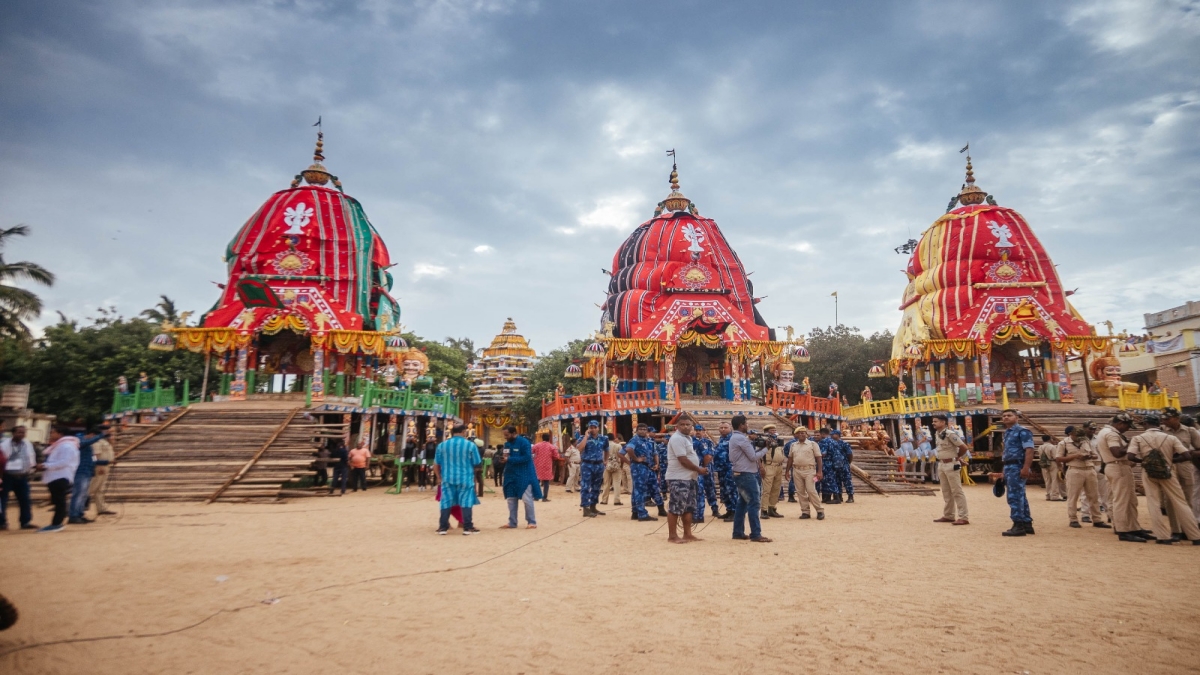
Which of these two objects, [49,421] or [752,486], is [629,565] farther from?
[49,421]

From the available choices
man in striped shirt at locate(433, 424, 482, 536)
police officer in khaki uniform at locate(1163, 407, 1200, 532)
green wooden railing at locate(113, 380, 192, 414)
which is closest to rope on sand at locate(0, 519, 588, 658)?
man in striped shirt at locate(433, 424, 482, 536)

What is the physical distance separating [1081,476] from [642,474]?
625 centimetres

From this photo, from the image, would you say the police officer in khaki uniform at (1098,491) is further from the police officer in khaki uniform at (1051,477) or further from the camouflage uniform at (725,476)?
the camouflage uniform at (725,476)

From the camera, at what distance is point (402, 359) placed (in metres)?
24.7

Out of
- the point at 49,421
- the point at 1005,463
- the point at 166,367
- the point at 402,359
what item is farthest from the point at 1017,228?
the point at 49,421

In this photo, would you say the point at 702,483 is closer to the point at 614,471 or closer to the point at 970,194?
the point at 614,471

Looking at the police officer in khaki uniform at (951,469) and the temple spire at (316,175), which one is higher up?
the temple spire at (316,175)

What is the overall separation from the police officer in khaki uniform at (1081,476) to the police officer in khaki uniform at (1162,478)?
1413mm

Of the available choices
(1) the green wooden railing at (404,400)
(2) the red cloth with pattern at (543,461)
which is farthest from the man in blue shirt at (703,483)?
(1) the green wooden railing at (404,400)

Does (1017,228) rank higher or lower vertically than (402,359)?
higher

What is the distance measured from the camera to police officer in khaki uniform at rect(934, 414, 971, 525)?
368 inches

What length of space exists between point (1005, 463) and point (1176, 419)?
1.90m

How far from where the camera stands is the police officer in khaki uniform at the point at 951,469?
9352mm

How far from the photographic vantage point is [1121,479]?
7.97 meters
